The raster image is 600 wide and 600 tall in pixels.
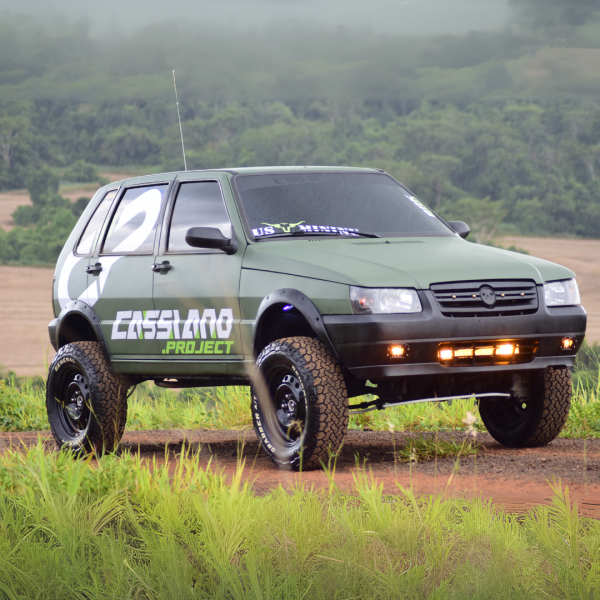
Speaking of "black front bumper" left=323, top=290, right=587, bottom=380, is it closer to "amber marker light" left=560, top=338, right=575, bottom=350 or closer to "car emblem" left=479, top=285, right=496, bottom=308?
"car emblem" left=479, top=285, right=496, bottom=308

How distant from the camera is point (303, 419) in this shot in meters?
6.57

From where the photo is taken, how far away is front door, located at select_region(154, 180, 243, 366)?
7.18 meters

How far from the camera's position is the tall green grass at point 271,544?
13.6 feet

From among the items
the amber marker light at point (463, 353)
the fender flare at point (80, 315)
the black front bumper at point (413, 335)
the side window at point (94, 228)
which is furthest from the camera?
the side window at point (94, 228)

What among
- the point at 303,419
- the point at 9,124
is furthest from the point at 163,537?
the point at 9,124

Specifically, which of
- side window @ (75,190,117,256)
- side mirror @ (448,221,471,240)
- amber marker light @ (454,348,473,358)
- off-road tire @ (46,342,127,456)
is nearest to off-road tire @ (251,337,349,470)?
amber marker light @ (454,348,473,358)

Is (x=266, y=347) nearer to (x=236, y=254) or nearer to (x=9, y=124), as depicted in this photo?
(x=236, y=254)

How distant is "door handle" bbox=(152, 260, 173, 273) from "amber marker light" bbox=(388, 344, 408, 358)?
2087 mm

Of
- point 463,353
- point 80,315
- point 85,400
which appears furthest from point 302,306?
point 80,315

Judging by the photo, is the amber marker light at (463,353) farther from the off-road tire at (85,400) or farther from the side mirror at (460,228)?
the off-road tire at (85,400)

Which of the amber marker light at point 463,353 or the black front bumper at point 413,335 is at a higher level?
the black front bumper at point 413,335

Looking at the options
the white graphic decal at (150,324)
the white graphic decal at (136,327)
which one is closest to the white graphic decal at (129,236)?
the white graphic decal at (136,327)

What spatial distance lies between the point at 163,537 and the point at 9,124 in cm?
10008

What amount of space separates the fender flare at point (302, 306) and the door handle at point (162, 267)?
1.13 meters
